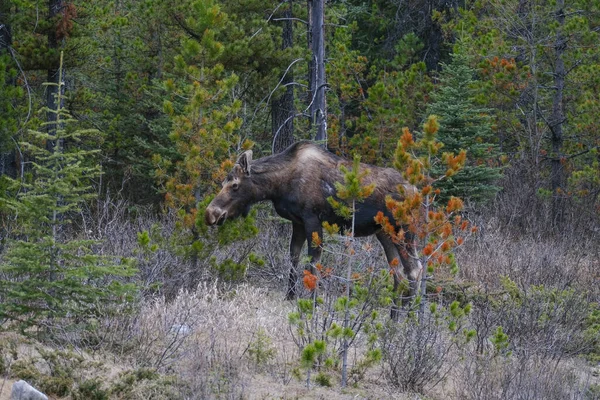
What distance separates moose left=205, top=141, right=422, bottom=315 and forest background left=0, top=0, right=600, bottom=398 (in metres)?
0.38

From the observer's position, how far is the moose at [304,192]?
10.4 m

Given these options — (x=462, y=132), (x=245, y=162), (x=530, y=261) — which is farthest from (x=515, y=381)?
(x=462, y=132)

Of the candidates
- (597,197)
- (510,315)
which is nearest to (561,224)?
(597,197)

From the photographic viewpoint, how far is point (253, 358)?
7.85m

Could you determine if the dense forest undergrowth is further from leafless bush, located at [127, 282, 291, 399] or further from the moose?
the moose

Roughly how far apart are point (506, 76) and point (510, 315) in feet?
32.5

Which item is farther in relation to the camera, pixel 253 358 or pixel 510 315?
pixel 510 315

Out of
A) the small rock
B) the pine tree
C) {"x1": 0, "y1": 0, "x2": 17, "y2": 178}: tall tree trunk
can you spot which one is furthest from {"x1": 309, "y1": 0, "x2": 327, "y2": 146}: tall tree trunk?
the small rock

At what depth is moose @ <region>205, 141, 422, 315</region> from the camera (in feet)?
34.2

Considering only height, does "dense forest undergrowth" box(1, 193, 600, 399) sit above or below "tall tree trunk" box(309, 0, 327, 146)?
below

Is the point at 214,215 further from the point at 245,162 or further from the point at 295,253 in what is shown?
the point at 295,253

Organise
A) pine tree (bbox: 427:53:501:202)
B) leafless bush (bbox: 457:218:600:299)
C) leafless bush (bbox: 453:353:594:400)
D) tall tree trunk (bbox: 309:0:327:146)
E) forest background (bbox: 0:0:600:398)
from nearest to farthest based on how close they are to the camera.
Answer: leafless bush (bbox: 453:353:594:400) → forest background (bbox: 0:0:600:398) → leafless bush (bbox: 457:218:600:299) → tall tree trunk (bbox: 309:0:327:146) → pine tree (bbox: 427:53:501:202)

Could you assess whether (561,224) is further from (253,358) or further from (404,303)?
(253,358)

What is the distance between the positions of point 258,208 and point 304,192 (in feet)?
14.3
